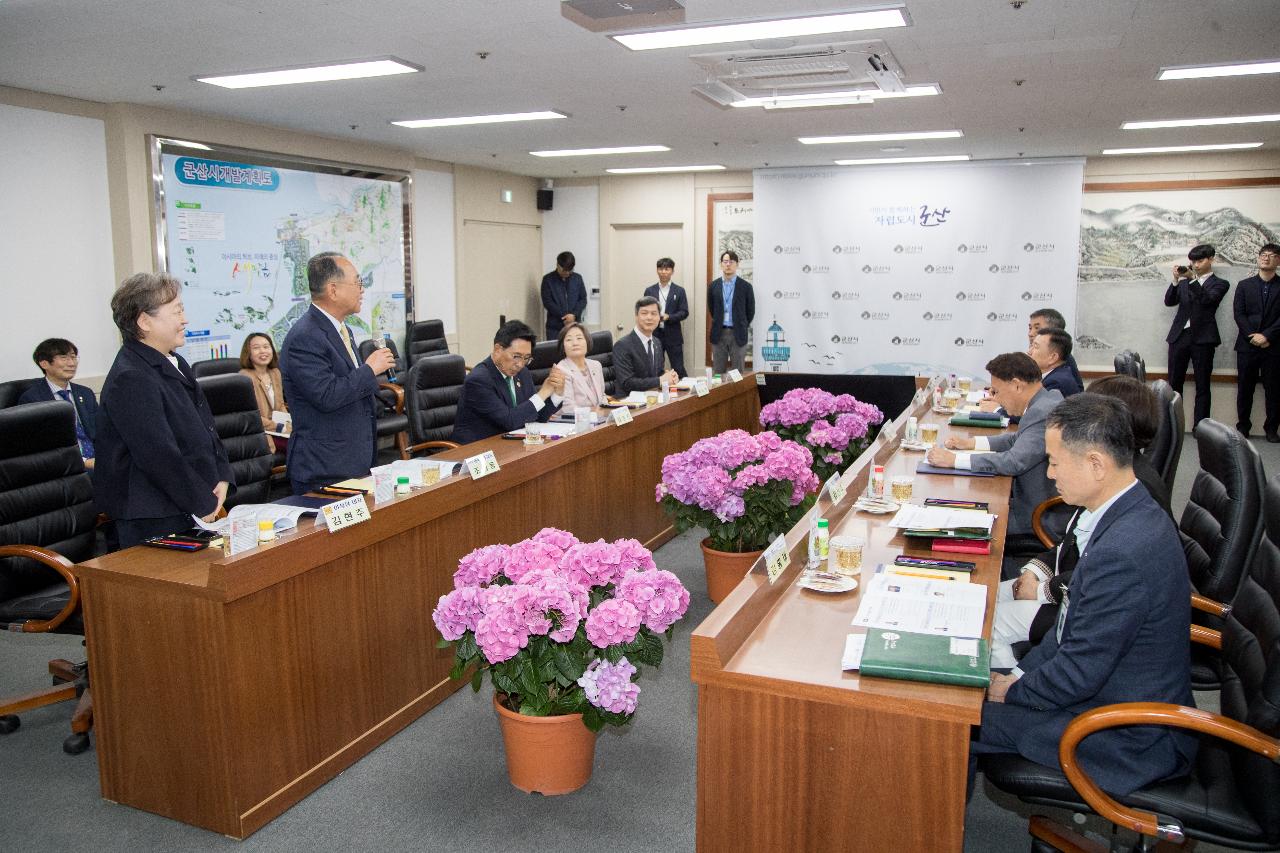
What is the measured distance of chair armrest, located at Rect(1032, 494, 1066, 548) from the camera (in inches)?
139

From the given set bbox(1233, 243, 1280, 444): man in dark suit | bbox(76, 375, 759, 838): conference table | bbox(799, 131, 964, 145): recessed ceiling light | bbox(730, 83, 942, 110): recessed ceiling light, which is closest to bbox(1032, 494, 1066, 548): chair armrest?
bbox(730, 83, 942, 110): recessed ceiling light

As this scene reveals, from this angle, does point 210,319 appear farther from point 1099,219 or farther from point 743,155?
point 1099,219

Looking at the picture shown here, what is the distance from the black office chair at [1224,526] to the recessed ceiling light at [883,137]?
5.07 m

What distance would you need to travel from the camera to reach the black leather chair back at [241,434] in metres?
4.08

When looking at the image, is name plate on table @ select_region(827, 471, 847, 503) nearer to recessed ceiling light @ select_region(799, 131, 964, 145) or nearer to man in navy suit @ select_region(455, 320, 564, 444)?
Answer: man in navy suit @ select_region(455, 320, 564, 444)

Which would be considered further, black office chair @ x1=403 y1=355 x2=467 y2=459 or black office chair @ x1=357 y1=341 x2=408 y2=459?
black office chair @ x1=357 y1=341 x2=408 y2=459

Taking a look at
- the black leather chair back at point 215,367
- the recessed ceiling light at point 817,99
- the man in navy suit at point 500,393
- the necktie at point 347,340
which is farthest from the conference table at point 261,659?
the black leather chair back at point 215,367

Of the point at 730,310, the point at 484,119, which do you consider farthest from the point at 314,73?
the point at 730,310

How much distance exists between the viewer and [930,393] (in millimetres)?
5875

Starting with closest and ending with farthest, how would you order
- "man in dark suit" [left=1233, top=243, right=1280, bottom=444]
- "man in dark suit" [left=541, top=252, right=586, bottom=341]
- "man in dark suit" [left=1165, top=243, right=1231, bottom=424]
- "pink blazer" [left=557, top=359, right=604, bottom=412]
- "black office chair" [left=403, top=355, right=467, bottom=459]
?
"black office chair" [left=403, top=355, right=467, bottom=459] → "pink blazer" [left=557, top=359, right=604, bottom=412] → "man in dark suit" [left=1233, top=243, right=1280, bottom=444] → "man in dark suit" [left=1165, top=243, right=1231, bottom=424] → "man in dark suit" [left=541, top=252, right=586, bottom=341]

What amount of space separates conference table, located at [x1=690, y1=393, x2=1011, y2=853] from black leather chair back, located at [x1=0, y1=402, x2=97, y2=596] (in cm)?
238

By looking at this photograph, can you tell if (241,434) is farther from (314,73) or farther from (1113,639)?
(1113,639)

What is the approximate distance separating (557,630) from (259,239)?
5553 mm

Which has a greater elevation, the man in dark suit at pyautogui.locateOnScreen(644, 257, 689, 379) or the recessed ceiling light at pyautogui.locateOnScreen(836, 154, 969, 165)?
the recessed ceiling light at pyautogui.locateOnScreen(836, 154, 969, 165)
